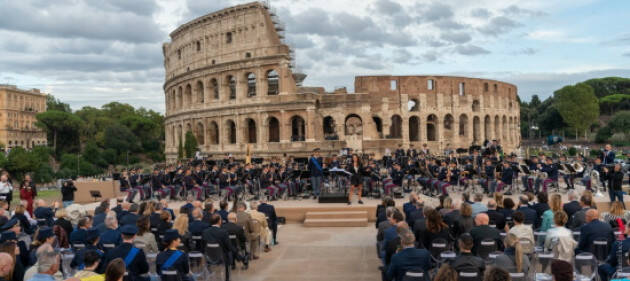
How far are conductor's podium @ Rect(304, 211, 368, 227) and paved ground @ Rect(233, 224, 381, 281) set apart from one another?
1.34 feet

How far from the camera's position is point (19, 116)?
10406 centimetres

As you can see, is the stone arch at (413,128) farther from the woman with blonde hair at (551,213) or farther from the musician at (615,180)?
the woman with blonde hair at (551,213)

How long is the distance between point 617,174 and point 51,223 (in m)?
18.2

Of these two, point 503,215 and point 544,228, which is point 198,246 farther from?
point 544,228

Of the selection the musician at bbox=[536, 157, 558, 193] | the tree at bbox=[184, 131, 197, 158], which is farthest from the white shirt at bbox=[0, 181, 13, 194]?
the tree at bbox=[184, 131, 197, 158]

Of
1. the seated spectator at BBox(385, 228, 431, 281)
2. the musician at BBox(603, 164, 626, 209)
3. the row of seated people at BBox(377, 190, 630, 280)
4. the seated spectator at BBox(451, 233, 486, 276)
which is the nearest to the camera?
the seated spectator at BBox(451, 233, 486, 276)

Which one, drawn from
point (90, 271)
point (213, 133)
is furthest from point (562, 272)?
point (213, 133)

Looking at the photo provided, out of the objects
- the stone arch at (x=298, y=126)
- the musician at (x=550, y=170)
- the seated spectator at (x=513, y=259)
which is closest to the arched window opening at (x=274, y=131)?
the stone arch at (x=298, y=126)

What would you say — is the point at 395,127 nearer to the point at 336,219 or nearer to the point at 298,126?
the point at 298,126

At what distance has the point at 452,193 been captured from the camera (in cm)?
2069

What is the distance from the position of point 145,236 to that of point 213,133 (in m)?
41.8

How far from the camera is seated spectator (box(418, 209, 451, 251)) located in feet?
25.4


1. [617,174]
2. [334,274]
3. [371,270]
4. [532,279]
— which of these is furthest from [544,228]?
[617,174]

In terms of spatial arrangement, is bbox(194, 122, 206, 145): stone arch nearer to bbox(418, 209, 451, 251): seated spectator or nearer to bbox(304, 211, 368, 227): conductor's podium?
bbox(304, 211, 368, 227): conductor's podium
